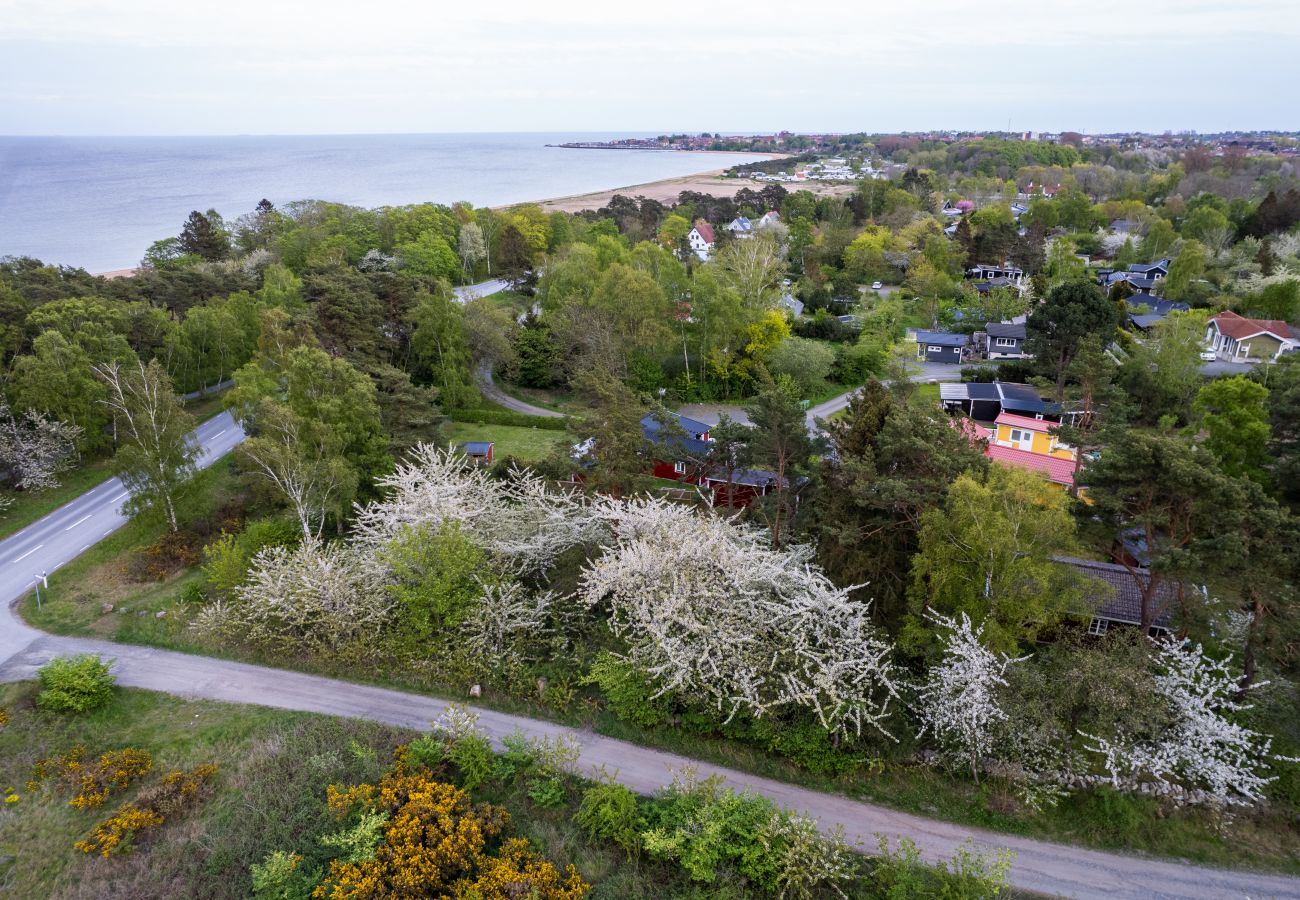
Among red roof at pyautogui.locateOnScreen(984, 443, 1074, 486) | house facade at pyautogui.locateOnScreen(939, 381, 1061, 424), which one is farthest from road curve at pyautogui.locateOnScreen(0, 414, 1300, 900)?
house facade at pyautogui.locateOnScreen(939, 381, 1061, 424)

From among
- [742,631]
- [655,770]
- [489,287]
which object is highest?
[489,287]

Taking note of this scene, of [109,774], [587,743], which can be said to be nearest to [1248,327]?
[587,743]

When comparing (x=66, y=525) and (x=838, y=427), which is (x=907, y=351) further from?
(x=66, y=525)

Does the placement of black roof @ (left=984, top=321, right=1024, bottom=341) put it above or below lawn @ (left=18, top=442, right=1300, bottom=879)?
above

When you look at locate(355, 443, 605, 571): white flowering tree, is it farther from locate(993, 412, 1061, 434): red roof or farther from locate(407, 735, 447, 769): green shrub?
locate(993, 412, 1061, 434): red roof

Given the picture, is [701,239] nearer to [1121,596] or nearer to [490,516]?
[490,516]

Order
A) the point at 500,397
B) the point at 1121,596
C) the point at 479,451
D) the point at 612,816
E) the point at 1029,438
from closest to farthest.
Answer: the point at 612,816 < the point at 1121,596 < the point at 1029,438 < the point at 479,451 < the point at 500,397

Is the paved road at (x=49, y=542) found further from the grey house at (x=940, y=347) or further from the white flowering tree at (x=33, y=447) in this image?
Result: the grey house at (x=940, y=347)
